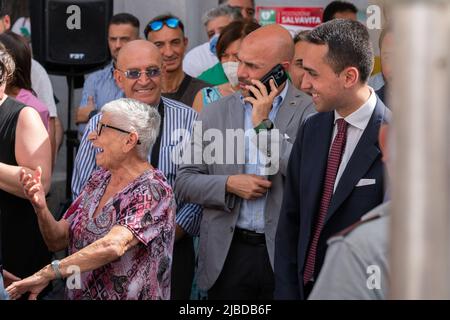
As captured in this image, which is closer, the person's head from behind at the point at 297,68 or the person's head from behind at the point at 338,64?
the person's head from behind at the point at 338,64

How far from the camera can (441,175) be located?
1561 millimetres

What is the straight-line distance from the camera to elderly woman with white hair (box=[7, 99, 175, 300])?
4148 mm

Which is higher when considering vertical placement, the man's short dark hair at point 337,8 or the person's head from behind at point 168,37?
the man's short dark hair at point 337,8

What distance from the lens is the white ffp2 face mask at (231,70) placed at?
19.2ft

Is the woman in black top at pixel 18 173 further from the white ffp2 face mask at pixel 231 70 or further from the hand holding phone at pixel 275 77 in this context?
the white ffp2 face mask at pixel 231 70

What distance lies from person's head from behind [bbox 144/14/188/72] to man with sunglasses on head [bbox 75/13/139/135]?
36 centimetres

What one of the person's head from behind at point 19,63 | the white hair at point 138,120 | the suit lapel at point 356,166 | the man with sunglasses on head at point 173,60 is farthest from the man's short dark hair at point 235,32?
the suit lapel at point 356,166

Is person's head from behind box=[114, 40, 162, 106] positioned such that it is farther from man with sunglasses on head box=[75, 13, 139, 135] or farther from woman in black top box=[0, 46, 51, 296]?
man with sunglasses on head box=[75, 13, 139, 135]

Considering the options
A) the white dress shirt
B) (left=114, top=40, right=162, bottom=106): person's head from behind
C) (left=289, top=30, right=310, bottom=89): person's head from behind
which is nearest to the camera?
the white dress shirt

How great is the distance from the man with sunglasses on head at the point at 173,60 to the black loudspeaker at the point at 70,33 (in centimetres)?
94

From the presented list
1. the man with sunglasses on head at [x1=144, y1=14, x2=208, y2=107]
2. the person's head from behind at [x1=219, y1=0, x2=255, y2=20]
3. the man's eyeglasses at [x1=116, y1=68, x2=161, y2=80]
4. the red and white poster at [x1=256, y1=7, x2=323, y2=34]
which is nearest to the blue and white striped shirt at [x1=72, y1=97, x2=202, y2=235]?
the man's eyeglasses at [x1=116, y1=68, x2=161, y2=80]

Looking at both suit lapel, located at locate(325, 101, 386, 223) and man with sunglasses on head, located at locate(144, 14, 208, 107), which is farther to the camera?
man with sunglasses on head, located at locate(144, 14, 208, 107)

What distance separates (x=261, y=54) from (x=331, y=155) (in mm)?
1054

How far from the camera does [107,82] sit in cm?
Answer: 709
